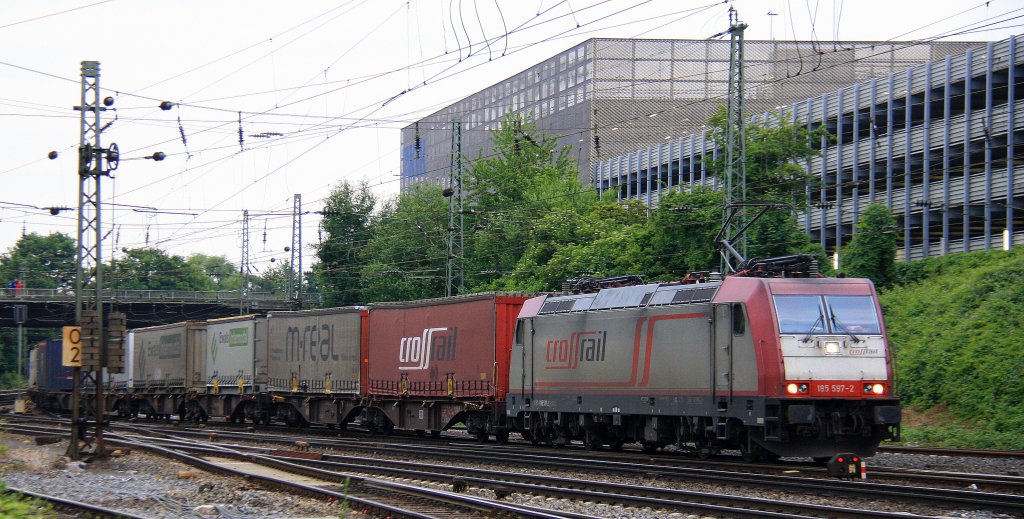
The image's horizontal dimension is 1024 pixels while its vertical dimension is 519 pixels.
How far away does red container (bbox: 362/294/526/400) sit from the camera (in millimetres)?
26234

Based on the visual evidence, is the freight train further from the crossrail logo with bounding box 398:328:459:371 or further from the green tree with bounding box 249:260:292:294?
the green tree with bounding box 249:260:292:294

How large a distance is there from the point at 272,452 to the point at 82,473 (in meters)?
4.44

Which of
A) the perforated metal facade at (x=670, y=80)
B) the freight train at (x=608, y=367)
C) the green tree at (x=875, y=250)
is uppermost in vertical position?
the perforated metal facade at (x=670, y=80)

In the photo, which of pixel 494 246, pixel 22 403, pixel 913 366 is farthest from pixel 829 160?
pixel 22 403

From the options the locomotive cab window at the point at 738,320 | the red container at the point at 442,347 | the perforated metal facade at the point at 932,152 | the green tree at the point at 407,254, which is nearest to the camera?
the locomotive cab window at the point at 738,320

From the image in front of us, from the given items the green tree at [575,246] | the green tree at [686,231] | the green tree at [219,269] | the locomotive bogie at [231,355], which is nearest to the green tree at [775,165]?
the green tree at [686,231]

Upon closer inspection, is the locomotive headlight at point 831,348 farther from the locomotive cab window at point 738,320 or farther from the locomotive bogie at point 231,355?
the locomotive bogie at point 231,355

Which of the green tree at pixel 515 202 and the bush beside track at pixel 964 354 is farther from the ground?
the green tree at pixel 515 202

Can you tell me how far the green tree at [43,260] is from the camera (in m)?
101

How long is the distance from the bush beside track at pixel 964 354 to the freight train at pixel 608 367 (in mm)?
6933

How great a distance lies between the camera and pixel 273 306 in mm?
76875

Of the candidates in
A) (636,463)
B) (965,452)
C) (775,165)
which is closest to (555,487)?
(636,463)

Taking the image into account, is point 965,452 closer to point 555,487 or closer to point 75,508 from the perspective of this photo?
point 555,487

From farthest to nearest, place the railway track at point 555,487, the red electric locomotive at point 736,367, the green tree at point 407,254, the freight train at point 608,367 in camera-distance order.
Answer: the green tree at point 407,254 < the freight train at point 608,367 < the red electric locomotive at point 736,367 < the railway track at point 555,487
